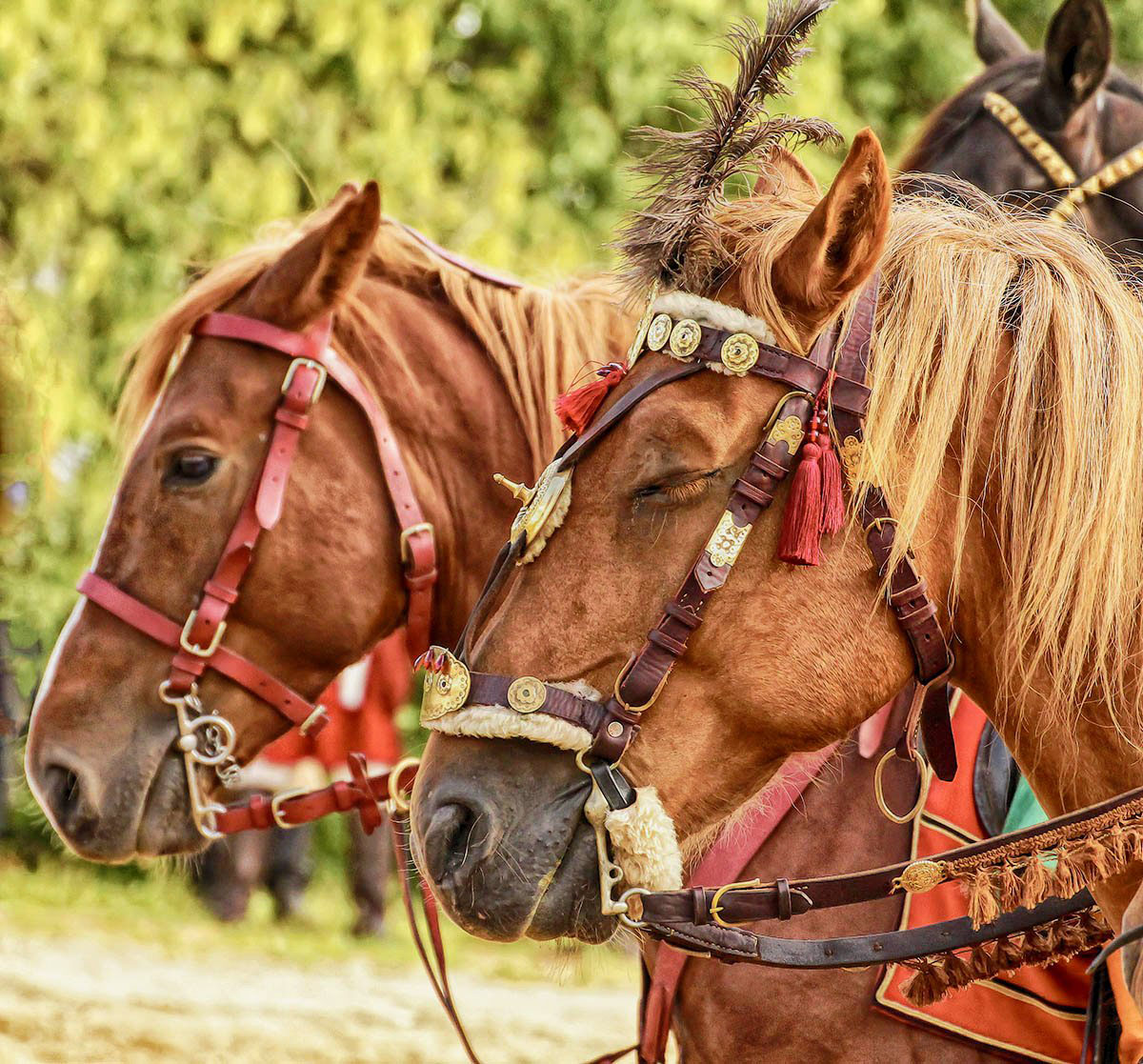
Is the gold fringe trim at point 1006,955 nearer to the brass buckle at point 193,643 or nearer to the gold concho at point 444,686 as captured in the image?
the gold concho at point 444,686

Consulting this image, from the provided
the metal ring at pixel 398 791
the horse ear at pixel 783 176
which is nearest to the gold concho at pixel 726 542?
the horse ear at pixel 783 176

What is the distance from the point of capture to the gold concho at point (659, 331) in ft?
5.74

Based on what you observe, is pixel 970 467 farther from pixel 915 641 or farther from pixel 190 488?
pixel 190 488

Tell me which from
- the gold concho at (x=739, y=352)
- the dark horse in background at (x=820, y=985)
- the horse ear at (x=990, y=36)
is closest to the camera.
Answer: the gold concho at (x=739, y=352)

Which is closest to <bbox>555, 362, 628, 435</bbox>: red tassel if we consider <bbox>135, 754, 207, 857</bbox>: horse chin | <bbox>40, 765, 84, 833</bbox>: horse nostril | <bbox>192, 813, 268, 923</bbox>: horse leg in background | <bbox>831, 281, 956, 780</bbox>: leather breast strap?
<bbox>831, 281, 956, 780</bbox>: leather breast strap

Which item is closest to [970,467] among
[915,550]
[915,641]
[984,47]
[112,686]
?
[915,550]

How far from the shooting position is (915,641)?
166 cm

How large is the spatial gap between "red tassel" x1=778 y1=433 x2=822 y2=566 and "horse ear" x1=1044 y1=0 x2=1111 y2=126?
1.92 m

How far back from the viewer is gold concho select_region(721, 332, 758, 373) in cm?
168

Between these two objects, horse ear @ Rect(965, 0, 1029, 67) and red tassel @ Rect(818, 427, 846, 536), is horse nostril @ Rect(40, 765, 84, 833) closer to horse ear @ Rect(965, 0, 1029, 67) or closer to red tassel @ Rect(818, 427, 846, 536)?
red tassel @ Rect(818, 427, 846, 536)

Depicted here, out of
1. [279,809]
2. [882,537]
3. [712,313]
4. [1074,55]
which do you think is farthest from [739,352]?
[1074,55]

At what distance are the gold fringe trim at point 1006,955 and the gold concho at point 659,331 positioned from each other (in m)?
0.91

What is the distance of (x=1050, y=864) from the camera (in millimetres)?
1666

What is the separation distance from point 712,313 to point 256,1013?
463 centimetres
